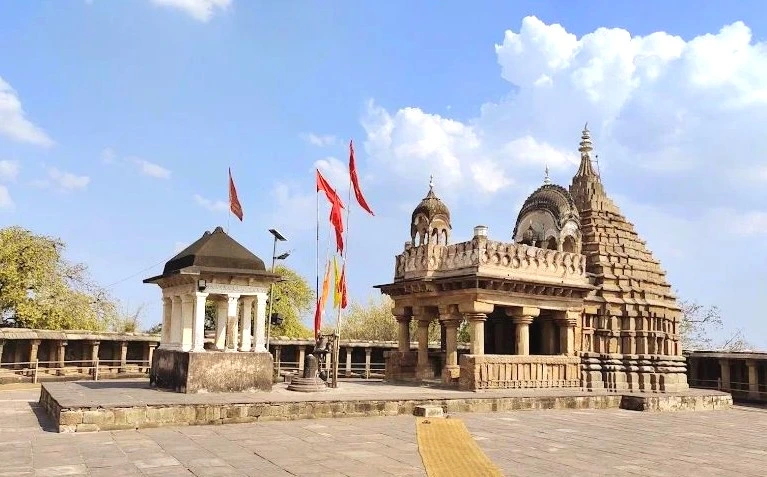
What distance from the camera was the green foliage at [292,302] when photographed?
4533 cm

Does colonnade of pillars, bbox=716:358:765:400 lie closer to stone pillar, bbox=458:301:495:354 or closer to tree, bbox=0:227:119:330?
stone pillar, bbox=458:301:495:354

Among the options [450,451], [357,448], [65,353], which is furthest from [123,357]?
[450,451]

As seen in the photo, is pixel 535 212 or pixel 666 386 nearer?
pixel 666 386

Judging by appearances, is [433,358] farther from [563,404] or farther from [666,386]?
[666,386]

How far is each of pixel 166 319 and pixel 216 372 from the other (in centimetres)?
365

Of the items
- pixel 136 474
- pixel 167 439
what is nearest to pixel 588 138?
pixel 167 439

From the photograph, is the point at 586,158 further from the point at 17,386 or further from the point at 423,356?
the point at 17,386

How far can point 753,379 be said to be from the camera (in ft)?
80.2

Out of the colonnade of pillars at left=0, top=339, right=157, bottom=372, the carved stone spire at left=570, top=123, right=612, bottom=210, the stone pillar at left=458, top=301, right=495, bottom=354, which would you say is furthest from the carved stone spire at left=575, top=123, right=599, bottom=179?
the colonnade of pillars at left=0, top=339, right=157, bottom=372

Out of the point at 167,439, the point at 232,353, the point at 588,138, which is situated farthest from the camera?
A: the point at 588,138

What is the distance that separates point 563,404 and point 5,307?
2533 centimetres

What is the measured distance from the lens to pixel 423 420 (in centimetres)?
1383

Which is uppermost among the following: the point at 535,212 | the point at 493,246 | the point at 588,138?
the point at 588,138

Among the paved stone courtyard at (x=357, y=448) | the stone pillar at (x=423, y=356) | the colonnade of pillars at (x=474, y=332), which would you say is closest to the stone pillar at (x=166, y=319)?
the paved stone courtyard at (x=357, y=448)
